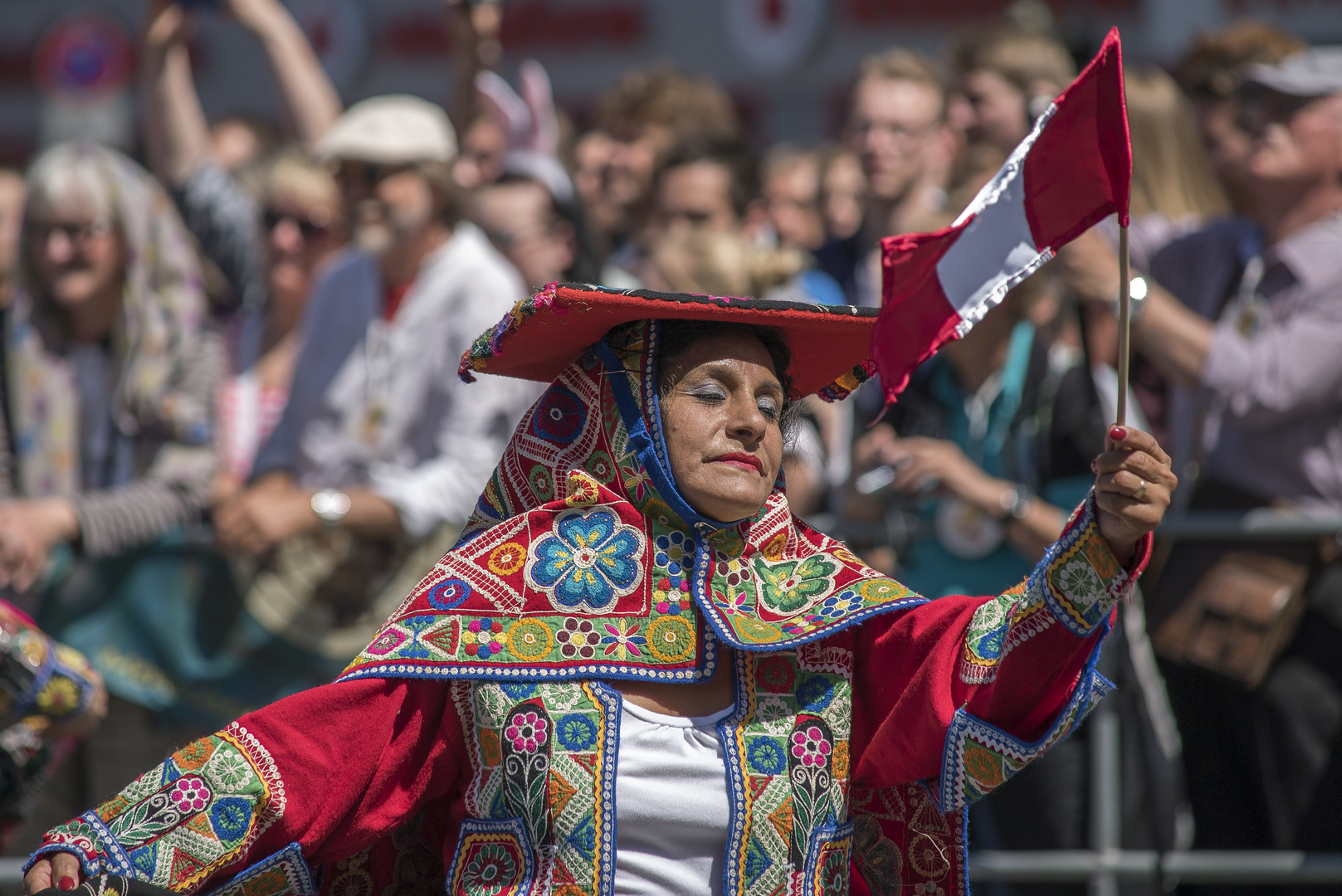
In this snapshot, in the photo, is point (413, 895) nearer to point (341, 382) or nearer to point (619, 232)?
point (341, 382)

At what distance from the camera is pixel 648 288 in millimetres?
4848

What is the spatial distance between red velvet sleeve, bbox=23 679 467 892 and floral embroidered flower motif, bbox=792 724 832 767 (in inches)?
22.4

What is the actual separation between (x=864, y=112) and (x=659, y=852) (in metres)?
3.47

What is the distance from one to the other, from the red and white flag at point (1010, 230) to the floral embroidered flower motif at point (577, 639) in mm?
629

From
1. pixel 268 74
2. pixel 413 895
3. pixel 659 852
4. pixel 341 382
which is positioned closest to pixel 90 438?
pixel 341 382

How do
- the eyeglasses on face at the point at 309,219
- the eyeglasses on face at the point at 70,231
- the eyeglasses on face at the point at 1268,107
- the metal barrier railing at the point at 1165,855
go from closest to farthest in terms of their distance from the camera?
the metal barrier railing at the point at 1165,855 < the eyeglasses on face at the point at 1268,107 < the eyeglasses on face at the point at 70,231 < the eyeglasses on face at the point at 309,219

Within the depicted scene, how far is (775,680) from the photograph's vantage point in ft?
9.18

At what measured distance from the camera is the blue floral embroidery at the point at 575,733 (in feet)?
8.79

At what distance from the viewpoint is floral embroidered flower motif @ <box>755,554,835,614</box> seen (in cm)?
279

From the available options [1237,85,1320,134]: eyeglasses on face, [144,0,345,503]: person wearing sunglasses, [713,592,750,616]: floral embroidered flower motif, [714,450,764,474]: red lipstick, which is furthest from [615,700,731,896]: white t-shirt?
[144,0,345,503]: person wearing sunglasses

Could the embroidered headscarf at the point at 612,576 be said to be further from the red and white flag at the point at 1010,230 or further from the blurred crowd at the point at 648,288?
the blurred crowd at the point at 648,288

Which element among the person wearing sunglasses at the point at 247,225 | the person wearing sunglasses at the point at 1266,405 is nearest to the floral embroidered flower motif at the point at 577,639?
the person wearing sunglasses at the point at 1266,405

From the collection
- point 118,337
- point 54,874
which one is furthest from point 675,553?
point 118,337

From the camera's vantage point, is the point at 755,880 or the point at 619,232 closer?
the point at 755,880
